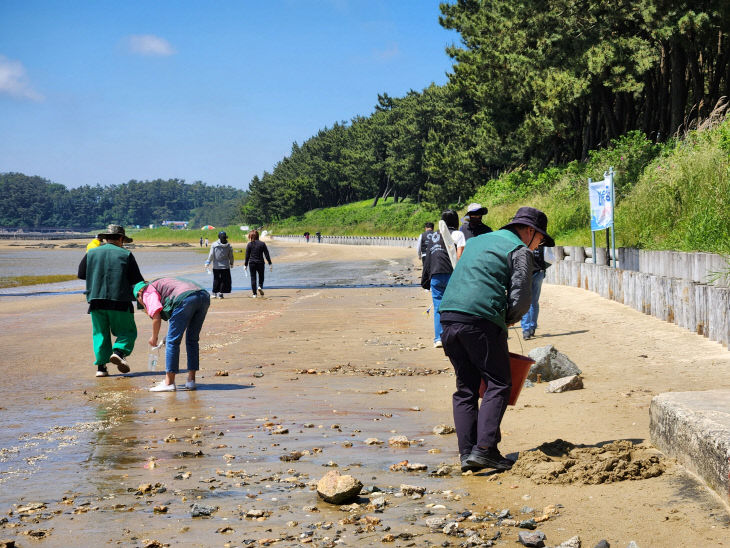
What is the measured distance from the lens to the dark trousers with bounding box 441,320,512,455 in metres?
6.09

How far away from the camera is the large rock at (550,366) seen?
9758 millimetres

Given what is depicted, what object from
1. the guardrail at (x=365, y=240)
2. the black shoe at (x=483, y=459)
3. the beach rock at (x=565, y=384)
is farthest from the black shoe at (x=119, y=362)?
the guardrail at (x=365, y=240)

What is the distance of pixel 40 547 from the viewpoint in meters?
4.60

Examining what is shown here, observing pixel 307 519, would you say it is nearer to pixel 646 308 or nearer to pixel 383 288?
pixel 646 308

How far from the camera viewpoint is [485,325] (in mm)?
6078

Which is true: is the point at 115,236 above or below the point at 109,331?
above

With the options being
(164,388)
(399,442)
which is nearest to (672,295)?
(399,442)

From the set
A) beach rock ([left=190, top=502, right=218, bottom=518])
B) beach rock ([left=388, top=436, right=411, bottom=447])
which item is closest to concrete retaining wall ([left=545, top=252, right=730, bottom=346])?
beach rock ([left=388, top=436, right=411, bottom=447])

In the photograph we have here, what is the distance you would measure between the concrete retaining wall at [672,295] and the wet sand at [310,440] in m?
0.27

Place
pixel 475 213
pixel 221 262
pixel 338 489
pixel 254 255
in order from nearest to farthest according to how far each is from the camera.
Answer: pixel 338 489 → pixel 475 213 → pixel 221 262 → pixel 254 255

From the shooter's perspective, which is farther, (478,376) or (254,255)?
(254,255)

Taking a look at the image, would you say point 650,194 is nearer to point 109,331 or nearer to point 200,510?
point 109,331

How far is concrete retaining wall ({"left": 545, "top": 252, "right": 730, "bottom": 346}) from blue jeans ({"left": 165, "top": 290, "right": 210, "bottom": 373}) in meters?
6.38

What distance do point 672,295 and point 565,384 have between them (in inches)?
192
